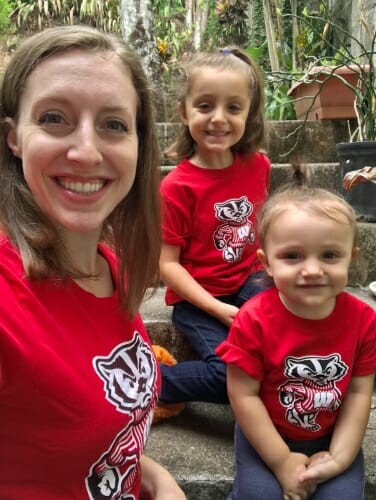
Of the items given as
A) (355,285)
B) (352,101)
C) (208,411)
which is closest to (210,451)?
(208,411)

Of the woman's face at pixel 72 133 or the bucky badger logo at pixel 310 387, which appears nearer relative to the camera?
the woman's face at pixel 72 133

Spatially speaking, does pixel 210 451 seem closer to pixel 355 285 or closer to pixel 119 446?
pixel 119 446

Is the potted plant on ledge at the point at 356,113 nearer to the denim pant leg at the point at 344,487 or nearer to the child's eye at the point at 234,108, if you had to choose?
the child's eye at the point at 234,108

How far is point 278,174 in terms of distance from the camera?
2574 millimetres

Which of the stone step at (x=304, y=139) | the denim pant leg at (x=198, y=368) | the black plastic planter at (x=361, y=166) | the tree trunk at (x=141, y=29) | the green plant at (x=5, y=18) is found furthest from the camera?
the green plant at (x=5, y=18)

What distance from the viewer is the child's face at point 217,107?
5.76ft

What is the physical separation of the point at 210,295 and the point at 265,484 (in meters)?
0.65

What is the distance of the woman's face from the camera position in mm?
789

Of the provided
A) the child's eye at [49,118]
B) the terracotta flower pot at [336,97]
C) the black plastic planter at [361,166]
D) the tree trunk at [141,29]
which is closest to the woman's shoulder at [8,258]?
the child's eye at [49,118]

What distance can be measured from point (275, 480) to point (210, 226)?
83cm

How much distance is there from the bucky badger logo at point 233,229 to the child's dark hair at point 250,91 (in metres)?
0.24

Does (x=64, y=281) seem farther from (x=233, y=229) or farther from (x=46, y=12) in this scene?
(x=46, y=12)

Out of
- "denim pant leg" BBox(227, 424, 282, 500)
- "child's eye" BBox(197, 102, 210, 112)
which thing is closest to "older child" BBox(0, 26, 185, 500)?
"denim pant leg" BBox(227, 424, 282, 500)

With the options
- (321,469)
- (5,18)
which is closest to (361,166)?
(321,469)
